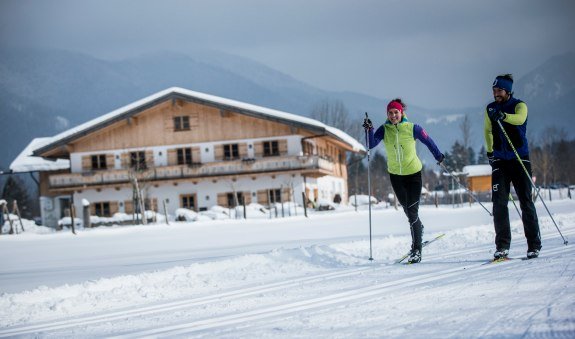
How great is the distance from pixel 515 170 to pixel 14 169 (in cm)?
4134

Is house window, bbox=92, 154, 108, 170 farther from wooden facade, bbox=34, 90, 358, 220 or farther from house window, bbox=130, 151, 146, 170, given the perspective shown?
house window, bbox=130, 151, 146, 170

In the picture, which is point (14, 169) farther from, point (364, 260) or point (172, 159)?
point (364, 260)

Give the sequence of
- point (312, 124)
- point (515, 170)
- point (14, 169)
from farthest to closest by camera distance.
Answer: point (14, 169) → point (312, 124) → point (515, 170)

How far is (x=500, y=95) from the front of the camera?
640 centimetres

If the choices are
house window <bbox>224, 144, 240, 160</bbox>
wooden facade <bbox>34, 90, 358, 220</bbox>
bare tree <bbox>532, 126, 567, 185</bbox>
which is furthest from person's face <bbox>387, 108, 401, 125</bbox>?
bare tree <bbox>532, 126, 567, 185</bbox>

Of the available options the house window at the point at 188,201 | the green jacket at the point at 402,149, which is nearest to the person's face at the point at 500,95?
the green jacket at the point at 402,149

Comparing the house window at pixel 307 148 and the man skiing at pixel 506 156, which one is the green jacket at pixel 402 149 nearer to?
the man skiing at pixel 506 156

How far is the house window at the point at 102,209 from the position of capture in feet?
126

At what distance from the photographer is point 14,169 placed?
42.2 metres

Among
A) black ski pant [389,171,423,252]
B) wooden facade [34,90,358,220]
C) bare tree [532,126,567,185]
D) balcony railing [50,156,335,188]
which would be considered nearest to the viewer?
black ski pant [389,171,423,252]

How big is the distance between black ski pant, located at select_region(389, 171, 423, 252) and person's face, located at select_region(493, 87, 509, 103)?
1277mm

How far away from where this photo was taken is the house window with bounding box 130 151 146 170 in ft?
121

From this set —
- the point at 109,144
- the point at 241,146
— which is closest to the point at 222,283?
the point at 241,146

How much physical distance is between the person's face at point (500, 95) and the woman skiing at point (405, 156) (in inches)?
36.4
